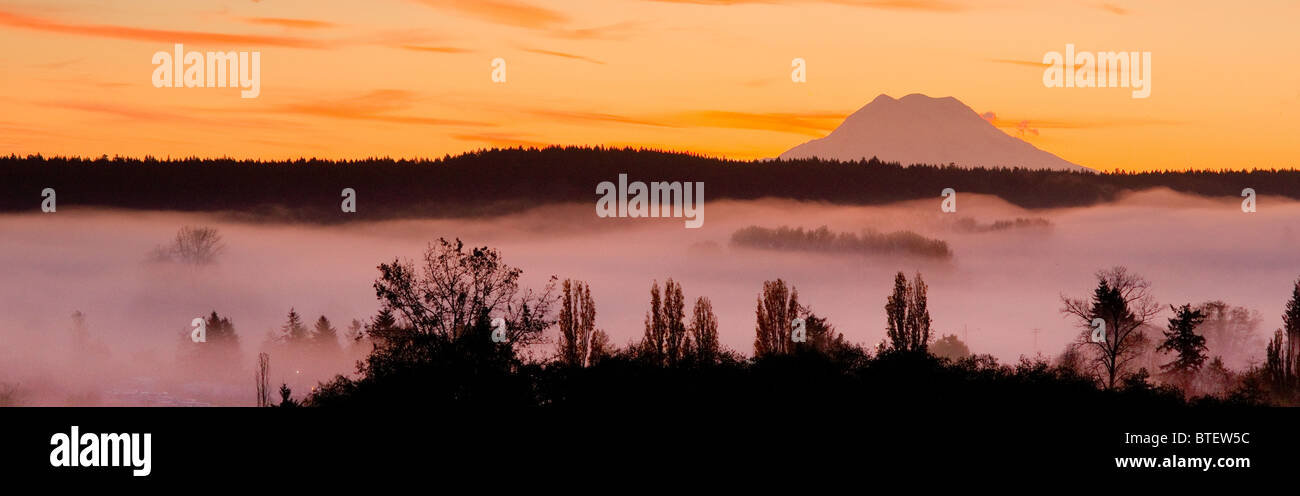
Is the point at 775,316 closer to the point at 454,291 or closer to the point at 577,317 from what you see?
the point at 577,317

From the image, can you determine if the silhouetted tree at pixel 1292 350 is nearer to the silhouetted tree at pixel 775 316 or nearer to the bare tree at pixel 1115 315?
the bare tree at pixel 1115 315

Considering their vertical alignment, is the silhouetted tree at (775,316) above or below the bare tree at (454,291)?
below

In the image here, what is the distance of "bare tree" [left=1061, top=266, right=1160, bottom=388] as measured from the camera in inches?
3898

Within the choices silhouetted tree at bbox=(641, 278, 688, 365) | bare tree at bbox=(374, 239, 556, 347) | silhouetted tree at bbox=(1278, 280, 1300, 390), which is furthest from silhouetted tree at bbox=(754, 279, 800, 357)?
bare tree at bbox=(374, 239, 556, 347)

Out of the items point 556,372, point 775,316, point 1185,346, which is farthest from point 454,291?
point 775,316

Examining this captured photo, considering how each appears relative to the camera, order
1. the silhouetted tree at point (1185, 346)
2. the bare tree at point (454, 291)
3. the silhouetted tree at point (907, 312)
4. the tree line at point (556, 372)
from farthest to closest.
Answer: the silhouetted tree at point (907, 312) < the silhouetted tree at point (1185, 346) < the bare tree at point (454, 291) < the tree line at point (556, 372)

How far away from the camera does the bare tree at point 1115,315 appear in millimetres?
99000

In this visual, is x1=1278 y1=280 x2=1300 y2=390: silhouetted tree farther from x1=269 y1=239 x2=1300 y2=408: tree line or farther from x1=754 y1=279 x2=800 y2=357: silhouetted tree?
x1=269 y1=239 x2=1300 y2=408: tree line

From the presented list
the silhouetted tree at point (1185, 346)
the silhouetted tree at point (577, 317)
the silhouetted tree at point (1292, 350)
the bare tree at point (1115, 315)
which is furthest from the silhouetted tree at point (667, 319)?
the silhouetted tree at point (1292, 350)
